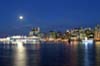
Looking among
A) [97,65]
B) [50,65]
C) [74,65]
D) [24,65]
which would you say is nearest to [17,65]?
[24,65]

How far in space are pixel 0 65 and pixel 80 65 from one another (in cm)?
1309

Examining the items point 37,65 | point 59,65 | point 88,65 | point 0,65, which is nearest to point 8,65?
point 0,65

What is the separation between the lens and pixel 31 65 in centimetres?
5622

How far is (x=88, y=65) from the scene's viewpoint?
2219 inches

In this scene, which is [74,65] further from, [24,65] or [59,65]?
[24,65]

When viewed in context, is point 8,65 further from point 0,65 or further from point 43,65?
point 43,65

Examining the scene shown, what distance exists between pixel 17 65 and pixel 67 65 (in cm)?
814

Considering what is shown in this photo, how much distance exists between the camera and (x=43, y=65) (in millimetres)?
57000

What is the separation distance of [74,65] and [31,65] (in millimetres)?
7023

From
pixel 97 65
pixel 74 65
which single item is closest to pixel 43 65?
pixel 74 65

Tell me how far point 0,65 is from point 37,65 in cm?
609

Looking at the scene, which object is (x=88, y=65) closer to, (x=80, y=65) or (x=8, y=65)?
(x=80, y=65)

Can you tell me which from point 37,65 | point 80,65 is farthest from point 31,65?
point 80,65

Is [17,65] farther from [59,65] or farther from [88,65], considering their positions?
[88,65]
